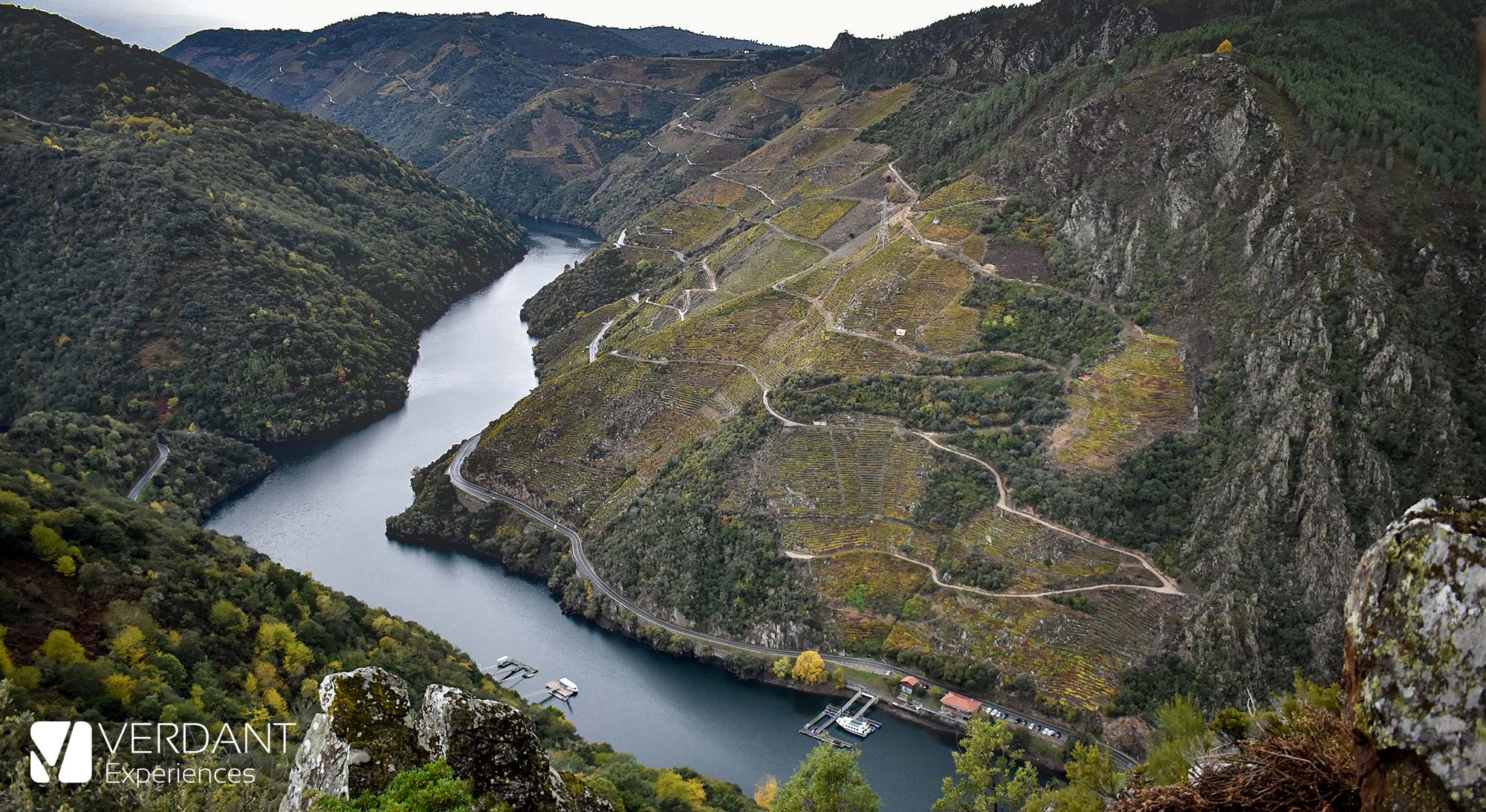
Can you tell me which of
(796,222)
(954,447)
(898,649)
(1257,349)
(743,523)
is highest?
(796,222)

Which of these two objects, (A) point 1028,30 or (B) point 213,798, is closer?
(B) point 213,798

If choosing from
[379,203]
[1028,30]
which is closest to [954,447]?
[1028,30]

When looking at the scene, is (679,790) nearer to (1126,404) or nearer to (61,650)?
(61,650)

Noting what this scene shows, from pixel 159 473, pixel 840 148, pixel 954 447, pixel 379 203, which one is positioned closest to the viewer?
pixel 954 447

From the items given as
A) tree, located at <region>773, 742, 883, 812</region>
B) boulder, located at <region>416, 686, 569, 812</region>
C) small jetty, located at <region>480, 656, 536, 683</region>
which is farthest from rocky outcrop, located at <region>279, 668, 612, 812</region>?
small jetty, located at <region>480, 656, 536, 683</region>

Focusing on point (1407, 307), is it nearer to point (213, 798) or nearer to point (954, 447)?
point (954, 447)

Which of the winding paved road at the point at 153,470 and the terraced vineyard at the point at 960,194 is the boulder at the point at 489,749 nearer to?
the winding paved road at the point at 153,470

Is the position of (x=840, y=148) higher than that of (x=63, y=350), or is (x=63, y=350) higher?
(x=840, y=148)
